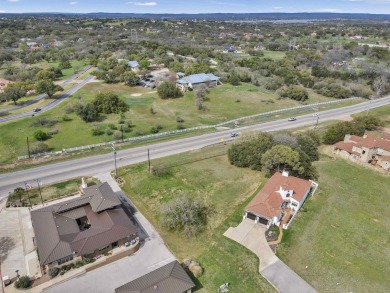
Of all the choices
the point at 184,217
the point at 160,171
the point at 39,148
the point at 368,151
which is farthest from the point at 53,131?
the point at 368,151

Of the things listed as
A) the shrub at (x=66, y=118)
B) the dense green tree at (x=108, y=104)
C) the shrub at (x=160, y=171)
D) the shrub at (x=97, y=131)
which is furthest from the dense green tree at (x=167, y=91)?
the shrub at (x=160, y=171)

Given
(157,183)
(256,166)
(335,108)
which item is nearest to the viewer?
(157,183)

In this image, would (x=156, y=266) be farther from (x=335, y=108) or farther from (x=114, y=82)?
(x=114, y=82)

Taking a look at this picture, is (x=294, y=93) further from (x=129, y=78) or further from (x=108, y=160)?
(x=108, y=160)

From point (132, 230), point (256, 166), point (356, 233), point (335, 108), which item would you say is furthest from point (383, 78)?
point (132, 230)

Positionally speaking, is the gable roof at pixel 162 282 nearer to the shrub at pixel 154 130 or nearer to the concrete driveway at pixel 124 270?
the concrete driveway at pixel 124 270

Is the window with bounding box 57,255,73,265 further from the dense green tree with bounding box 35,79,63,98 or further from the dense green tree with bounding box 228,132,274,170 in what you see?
the dense green tree with bounding box 35,79,63,98
